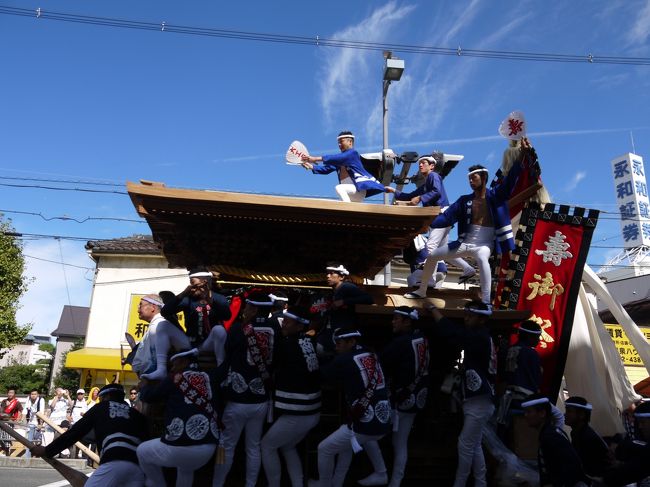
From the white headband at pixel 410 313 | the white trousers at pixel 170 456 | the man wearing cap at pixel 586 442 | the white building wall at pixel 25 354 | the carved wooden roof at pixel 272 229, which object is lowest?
the white trousers at pixel 170 456

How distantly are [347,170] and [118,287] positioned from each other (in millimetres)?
15000

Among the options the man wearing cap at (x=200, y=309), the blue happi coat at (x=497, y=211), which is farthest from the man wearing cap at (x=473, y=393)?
the man wearing cap at (x=200, y=309)

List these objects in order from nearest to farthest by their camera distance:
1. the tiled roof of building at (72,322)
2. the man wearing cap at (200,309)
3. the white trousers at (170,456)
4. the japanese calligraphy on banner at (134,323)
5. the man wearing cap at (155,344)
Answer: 1. the white trousers at (170,456)
2. the man wearing cap at (155,344)
3. the man wearing cap at (200,309)
4. the japanese calligraphy on banner at (134,323)
5. the tiled roof of building at (72,322)

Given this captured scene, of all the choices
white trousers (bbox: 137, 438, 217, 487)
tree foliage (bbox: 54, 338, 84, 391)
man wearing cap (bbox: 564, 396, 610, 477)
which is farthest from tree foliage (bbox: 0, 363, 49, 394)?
man wearing cap (bbox: 564, 396, 610, 477)

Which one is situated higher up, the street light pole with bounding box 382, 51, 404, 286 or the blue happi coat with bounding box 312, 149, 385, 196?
the street light pole with bounding box 382, 51, 404, 286

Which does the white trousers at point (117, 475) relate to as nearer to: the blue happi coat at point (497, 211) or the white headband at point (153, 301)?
the white headband at point (153, 301)

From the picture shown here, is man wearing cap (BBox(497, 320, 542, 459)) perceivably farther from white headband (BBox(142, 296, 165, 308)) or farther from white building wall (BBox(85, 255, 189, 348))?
white building wall (BBox(85, 255, 189, 348))

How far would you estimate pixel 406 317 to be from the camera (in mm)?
5352

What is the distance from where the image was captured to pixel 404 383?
5.21 metres

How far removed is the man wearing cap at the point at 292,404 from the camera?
4.88 m

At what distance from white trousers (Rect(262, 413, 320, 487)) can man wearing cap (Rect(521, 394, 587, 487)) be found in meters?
1.92

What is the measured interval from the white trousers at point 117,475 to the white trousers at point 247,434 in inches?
27.7

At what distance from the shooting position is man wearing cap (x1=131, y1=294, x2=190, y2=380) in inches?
208

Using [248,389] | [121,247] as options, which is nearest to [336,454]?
[248,389]
